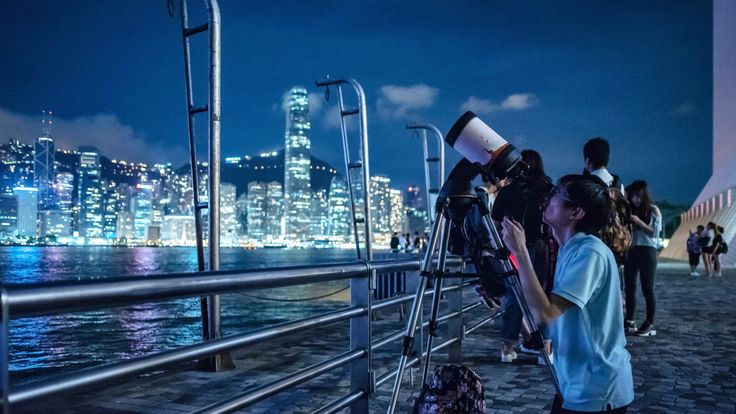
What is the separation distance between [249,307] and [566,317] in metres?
20.3

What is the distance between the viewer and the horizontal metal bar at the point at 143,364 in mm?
1501

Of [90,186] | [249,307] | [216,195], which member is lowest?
[249,307]

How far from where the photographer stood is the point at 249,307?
70.3 feet

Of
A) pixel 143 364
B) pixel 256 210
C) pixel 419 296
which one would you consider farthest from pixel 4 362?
pixel 256 210

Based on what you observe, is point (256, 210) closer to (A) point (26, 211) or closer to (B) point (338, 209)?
(B) point (338, 209)

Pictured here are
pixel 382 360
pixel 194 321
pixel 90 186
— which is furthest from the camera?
pixel 90 186

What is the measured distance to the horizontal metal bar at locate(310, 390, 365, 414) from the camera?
2875mm

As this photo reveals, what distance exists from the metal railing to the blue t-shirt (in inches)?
49.8

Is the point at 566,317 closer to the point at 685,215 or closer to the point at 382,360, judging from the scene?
the point at 382,360

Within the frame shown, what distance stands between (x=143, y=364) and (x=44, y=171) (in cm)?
16539

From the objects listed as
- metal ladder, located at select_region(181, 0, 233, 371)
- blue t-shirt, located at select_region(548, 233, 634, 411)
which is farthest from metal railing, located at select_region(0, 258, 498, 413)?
metal ladder, located at select_region(181, 0, 233, 371)

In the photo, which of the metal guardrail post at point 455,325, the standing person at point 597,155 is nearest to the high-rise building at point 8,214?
the metal guardrail post at point 455,325

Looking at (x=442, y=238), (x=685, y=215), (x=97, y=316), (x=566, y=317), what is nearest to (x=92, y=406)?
(x=442, y=238)

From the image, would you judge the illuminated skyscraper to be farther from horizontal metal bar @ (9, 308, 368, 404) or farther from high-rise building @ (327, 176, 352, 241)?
horizontal metal bar @ (9, 308, 368, 404)
